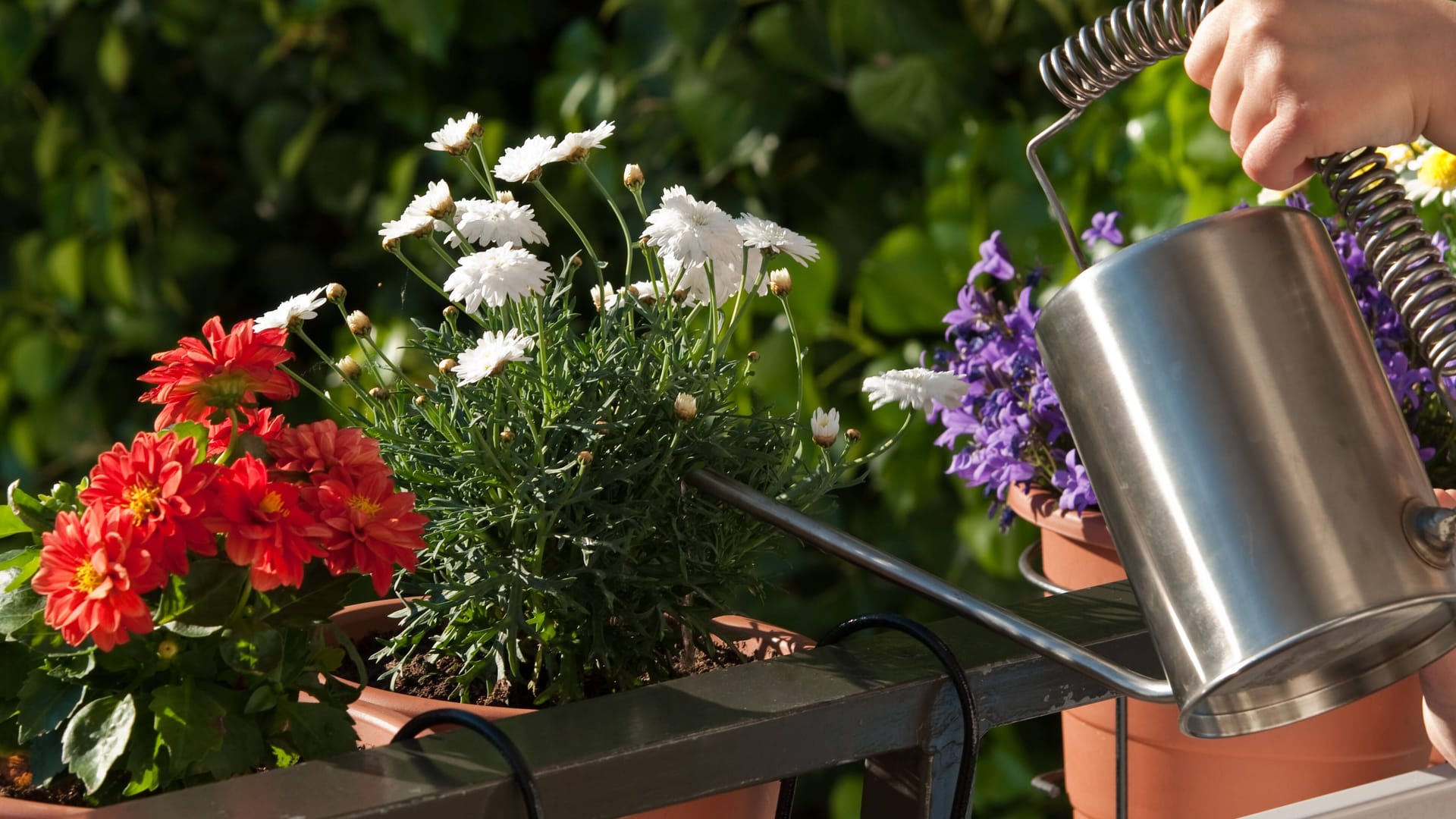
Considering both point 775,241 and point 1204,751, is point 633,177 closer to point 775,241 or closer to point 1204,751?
point 775,241

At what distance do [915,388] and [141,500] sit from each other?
31 cm

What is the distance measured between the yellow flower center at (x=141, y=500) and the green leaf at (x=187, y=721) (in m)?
0.06

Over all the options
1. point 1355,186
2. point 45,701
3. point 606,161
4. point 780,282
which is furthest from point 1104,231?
point 606,161

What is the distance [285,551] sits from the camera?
426 millimetres

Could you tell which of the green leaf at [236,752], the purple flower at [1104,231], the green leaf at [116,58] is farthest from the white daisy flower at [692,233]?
the green leaf at [116,58]

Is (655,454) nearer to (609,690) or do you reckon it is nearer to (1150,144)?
(609,690)

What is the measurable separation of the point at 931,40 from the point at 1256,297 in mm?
1026

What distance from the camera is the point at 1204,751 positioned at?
2.29 ft

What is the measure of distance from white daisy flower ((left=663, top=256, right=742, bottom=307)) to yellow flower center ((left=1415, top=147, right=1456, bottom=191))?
46 centimetres

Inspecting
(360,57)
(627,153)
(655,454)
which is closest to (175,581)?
(655,454)

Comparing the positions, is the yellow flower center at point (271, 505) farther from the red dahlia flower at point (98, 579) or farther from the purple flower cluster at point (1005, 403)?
the purple flower cluster at point (1005, 403)

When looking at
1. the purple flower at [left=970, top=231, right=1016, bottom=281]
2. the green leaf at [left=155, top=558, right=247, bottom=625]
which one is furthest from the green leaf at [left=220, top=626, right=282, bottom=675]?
the purple flower at [left=970, top=231, right=1016, bottom=281]

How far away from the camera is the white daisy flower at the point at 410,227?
1.74 feet

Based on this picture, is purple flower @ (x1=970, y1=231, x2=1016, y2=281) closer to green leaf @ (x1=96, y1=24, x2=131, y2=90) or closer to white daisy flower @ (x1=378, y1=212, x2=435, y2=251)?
white daisy flower @ (x1=378, y1=212, x2=435, y2=251)
